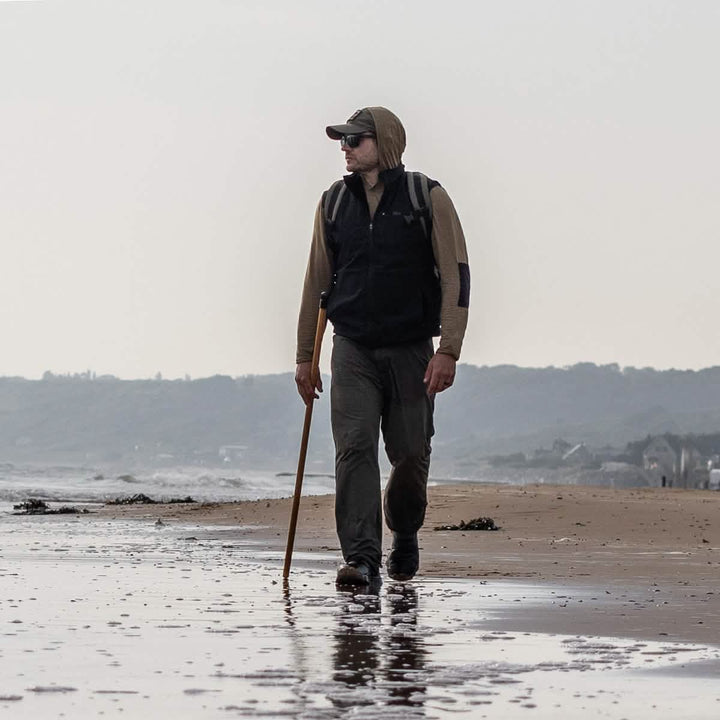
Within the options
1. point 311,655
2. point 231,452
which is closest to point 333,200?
point 311,655

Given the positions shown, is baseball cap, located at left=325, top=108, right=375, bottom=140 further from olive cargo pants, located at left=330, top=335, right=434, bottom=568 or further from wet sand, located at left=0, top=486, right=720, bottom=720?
wet sand, located at left=0, top=486, right=720, bottom=720

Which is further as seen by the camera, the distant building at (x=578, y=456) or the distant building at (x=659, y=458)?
the distant building at (x=578, y=456)

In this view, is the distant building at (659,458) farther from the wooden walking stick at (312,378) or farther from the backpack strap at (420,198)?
the backpack strap at (420,198)

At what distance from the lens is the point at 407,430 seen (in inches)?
315

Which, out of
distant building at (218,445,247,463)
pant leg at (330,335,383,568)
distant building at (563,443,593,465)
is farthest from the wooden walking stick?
distant building at (218,445,247,463)

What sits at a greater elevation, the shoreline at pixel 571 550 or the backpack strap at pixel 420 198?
the backpack strap at pixel 420 198

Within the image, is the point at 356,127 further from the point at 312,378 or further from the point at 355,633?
the point at 355,633

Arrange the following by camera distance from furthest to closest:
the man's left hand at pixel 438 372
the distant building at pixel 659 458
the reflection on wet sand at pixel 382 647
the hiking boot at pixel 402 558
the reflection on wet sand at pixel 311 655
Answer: the distant building at pixel 659 458 < the hiking boot at pixel 402 558 < the man's left hand at pixel 438 372 < the reflection on wet sand at pixel 382 647 < the reflection on wet sand at pixel 311 655

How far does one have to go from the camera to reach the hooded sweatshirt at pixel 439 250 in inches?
309

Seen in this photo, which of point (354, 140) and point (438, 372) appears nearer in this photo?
point (438, 372)

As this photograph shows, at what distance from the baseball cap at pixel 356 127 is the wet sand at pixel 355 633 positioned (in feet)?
6.67

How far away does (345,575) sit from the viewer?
7383mm

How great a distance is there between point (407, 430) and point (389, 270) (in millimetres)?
740

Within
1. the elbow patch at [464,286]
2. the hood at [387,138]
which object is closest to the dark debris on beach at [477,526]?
the elbow patch at [464,286]
